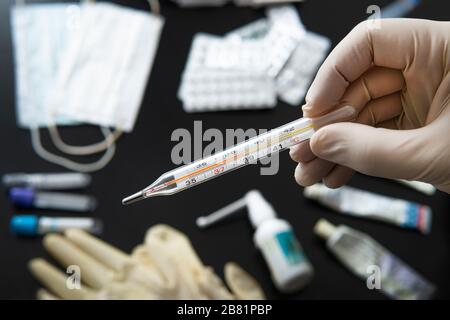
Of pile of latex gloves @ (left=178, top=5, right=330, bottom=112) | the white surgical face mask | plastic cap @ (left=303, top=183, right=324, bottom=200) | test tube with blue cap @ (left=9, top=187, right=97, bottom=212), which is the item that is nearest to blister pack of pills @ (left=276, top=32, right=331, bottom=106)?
pile of latex gloves @ (left=178, top=5, right=330, bottom=112)

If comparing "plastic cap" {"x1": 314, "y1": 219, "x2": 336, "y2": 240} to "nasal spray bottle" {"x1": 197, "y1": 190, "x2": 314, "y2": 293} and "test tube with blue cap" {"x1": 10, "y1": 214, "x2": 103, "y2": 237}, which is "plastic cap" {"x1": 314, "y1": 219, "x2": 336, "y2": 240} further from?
"test tube with blue cap" {"x1": 10, "y1": 214, "x2": 103, "y2": 237}

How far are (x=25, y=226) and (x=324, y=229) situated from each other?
0.71 meters

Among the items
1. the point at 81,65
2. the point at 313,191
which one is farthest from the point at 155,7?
the point at 313,191

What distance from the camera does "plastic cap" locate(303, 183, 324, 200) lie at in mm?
1120

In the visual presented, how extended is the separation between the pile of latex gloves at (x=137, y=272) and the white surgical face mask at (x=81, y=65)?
0.23 metres

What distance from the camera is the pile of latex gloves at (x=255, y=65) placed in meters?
1.19

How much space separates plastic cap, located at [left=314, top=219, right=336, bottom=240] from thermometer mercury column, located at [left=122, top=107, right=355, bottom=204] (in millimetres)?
340

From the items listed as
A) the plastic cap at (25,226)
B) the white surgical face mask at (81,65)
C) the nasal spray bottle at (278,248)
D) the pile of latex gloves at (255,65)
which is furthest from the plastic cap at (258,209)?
the plastic cap at (25,226)

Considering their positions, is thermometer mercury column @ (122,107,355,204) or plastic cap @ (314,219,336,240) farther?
plastic cap @ (314,219,336,240)

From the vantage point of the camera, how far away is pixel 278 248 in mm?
1052

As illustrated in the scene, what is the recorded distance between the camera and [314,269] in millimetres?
1092

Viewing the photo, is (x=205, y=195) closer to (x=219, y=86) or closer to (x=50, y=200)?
(x=219, y=86)

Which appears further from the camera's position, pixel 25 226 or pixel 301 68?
pixel 301 68
